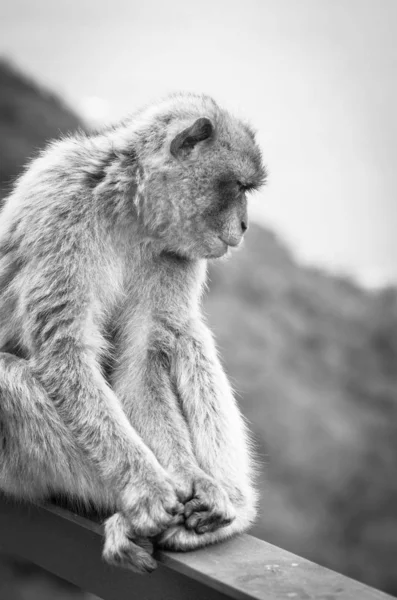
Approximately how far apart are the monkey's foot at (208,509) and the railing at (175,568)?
→ 76 mm

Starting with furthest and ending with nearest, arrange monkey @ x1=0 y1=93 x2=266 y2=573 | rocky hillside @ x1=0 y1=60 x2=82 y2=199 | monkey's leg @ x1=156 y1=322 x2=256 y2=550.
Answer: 1. rocky hillside @ x1=0 y1=60 x2=82 y2=199
2. monkey's leg @ x1=156 y1=322 x2=256 y2=550
3. monkey @ x1=0 y1=93 x2=266 y2=573

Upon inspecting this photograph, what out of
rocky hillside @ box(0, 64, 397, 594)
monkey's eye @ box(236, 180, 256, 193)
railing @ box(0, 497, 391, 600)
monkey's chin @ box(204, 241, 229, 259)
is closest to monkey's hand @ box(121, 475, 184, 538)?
railing @ box(0, 497, 391, 600)

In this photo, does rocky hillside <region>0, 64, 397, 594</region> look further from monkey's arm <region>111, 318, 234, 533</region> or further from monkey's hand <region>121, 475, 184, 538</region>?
monkey's hand <region>121, 475, 184, 538</region>

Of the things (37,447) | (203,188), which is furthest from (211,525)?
(203,188)

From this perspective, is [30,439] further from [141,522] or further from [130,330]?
[130,330]

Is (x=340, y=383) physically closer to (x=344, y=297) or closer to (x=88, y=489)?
(x=344, y=297)

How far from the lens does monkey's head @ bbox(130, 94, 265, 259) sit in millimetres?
3033

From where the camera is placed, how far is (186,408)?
3.04 m

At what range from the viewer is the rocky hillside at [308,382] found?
1422cm

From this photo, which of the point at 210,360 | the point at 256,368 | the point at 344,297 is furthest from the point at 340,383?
the point at 210,360

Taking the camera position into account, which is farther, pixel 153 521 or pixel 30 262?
pixel 30 262

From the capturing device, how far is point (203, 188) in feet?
10.2

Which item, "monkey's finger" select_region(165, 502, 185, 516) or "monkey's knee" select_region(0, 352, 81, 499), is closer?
"monkey's finger" select_region(165, 502, 185, 516)

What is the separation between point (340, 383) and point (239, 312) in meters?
3.54
